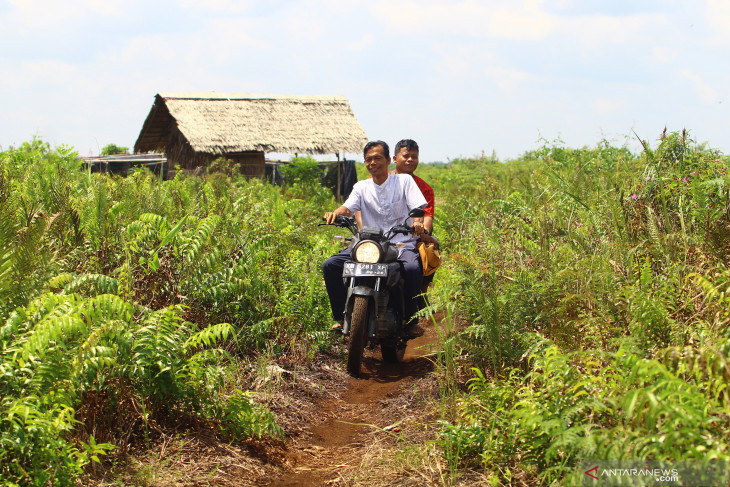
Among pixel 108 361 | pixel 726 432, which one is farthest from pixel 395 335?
pixel 726 432

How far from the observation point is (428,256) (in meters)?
6.09

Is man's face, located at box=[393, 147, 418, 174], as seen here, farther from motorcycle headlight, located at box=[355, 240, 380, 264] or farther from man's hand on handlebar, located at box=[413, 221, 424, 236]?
motorcycle headlight, located at box=[355, 240, 380, 264]

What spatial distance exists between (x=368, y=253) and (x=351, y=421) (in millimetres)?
1460

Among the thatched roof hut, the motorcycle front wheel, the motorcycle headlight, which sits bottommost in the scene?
the motorcycle front wheel

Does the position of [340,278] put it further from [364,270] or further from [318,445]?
[318,445]

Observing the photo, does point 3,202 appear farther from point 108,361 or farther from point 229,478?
point 229,478

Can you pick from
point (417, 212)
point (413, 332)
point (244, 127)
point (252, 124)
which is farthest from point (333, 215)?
point (252, 124)

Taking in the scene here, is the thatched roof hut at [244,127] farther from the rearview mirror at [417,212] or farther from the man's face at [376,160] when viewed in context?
the rearview mirror at [417,212]

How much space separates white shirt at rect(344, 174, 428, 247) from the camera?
21.0ft

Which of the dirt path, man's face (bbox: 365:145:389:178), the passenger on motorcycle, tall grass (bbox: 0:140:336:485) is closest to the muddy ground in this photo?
the dirt path

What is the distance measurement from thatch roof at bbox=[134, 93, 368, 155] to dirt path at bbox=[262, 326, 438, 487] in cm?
1579

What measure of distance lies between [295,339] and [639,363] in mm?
3724

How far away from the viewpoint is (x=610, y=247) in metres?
4.88

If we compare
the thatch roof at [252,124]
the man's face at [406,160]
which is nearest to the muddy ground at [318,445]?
the man's face at [406,160]
